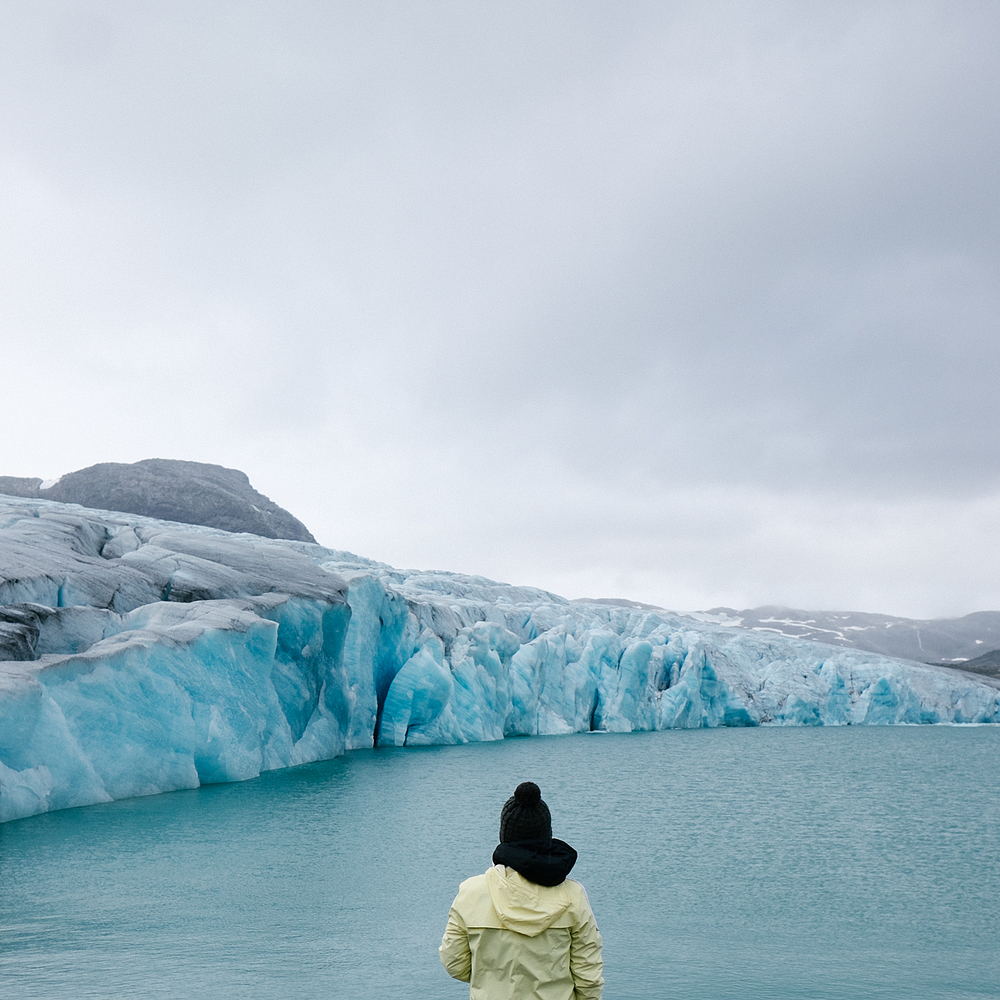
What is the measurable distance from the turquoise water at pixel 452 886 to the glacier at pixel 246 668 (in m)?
0.84

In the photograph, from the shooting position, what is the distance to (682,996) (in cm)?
580

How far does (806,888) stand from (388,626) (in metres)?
15.9

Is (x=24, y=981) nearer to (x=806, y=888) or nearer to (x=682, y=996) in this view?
(x=682, y=996)

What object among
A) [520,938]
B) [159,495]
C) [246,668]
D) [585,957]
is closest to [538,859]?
[520,938]

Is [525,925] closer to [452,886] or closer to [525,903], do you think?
[525,903]

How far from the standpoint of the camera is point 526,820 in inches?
101

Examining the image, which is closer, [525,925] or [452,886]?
[525,925]

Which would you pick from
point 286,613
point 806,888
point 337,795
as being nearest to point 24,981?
point 806,888

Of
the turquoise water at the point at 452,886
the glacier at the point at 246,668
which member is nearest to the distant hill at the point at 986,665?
the glacier at the point at 246,668

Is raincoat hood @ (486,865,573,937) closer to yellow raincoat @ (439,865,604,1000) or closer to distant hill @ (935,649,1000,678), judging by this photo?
yellow raincoat @ (439,865,604,1000)

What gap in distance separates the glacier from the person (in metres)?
10.4

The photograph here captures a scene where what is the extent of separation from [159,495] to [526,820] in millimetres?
75440

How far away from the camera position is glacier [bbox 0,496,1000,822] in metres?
12.5

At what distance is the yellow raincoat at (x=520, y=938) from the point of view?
2.49 m
